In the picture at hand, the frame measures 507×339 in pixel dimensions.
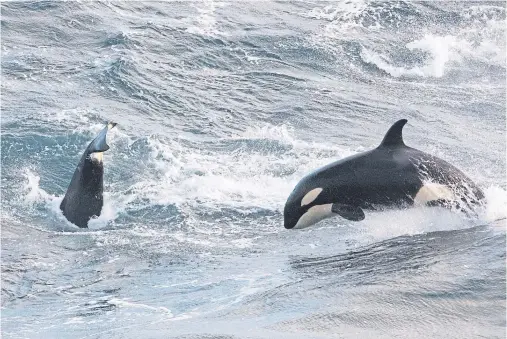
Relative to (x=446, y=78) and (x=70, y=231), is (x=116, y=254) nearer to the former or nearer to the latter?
(x=70, y=231)

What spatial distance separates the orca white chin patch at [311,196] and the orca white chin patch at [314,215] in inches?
4.5

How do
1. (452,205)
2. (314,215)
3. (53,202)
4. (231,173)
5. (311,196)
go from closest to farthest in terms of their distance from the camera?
1. (452,205)
2. (311,196)
3. (314,215)
4. (53,202)
5. (231,173)

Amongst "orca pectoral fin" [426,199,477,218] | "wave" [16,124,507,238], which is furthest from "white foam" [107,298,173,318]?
"orca pectoral fin" [426,199,477,218]

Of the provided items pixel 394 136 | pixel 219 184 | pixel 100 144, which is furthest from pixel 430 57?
pixel 394 136

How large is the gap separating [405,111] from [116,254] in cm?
1044

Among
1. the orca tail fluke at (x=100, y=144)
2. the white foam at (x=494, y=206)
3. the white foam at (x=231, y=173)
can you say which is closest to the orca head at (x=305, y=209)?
the white foam at (x=231, y=173)

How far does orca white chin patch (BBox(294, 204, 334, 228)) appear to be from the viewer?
14.1 metres

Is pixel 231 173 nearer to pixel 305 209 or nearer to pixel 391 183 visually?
pixel 305 209

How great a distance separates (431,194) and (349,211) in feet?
3.82

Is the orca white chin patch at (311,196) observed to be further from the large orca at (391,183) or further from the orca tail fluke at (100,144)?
the orca tail fluke at (100,144)

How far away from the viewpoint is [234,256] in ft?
45.3

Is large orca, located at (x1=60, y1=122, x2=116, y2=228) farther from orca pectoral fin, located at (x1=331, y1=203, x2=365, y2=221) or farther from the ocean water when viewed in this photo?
orca pectoral fin, located at (x1=331, y1=203, x2=365, y2=221)

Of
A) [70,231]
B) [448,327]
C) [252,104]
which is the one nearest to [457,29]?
[252,104]

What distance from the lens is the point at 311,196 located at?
558 inches
